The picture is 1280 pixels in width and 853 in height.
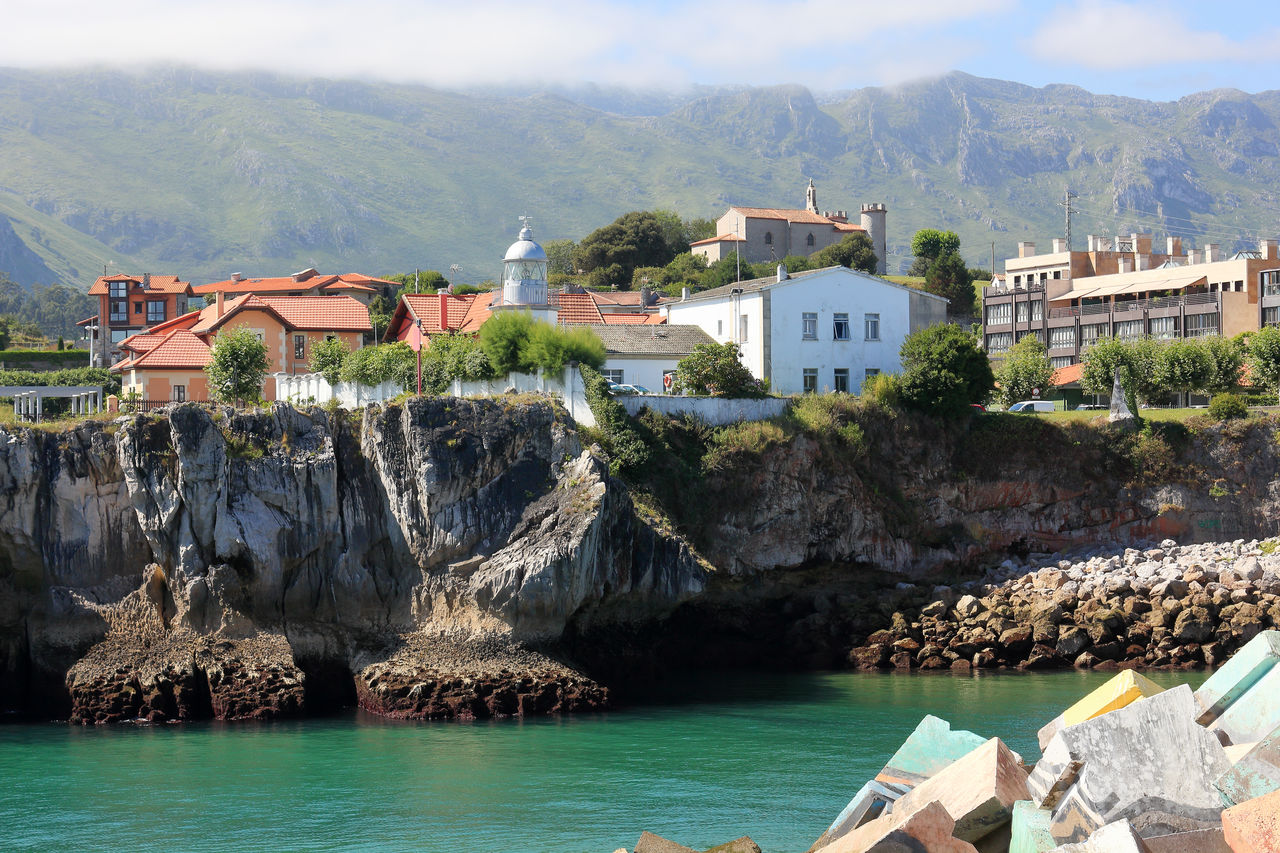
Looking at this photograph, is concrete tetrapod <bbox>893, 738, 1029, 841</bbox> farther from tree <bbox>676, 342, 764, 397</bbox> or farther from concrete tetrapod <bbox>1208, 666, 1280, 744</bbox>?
tree <bbox>676, 342, 764, 397</bbox>

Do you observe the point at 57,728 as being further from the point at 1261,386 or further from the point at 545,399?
the point at 1261,386

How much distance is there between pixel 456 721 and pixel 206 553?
9196 mm

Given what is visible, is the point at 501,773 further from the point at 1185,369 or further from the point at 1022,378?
the point at 1022,378

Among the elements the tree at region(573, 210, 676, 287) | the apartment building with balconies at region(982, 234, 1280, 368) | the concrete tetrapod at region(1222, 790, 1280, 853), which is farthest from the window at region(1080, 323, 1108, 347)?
the concrete tetrapod at region(1222, 790, 1280, 853)

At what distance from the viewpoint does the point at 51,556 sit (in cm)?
3809

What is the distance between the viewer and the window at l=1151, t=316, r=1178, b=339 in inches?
3145

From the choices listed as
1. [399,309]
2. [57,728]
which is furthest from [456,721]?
[399,309]

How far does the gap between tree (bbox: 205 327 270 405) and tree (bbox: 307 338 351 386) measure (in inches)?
84.6

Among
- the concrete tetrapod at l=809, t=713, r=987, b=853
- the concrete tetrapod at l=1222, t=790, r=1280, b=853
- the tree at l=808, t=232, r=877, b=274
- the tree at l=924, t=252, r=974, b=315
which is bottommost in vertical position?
the concrete tetrapod at l=809, t=713, r=987, b=853

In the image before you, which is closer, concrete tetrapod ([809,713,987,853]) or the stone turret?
concrete tetrapod ([809,713,987,853])

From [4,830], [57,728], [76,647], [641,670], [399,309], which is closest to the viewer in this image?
[4,830]

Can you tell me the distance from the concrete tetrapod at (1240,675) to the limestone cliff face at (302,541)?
2175cm

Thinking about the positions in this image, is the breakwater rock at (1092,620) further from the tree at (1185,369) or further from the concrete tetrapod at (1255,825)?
the concrete tetrapod at (1255,825)

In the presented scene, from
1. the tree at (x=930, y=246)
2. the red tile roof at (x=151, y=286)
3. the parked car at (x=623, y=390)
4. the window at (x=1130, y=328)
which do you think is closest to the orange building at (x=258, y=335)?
the parked car at (x=623, y=390)
